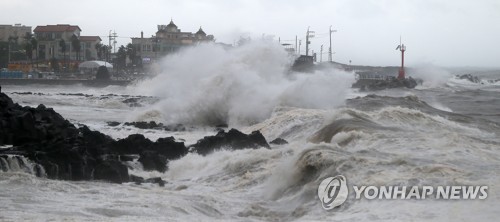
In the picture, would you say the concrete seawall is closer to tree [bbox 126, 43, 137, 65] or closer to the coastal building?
the coastal building

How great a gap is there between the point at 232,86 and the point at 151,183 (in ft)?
53.5

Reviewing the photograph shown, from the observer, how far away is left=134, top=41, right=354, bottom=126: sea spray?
85.9ft

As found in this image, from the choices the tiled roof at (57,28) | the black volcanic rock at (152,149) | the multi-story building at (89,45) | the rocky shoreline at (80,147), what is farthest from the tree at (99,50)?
the black volcanic rock at (152,149)

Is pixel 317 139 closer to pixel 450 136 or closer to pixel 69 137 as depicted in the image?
pixel 450 136

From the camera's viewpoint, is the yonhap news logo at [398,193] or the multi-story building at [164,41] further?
the multi-story building at [164,41]

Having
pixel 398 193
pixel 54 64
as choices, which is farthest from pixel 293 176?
pixel 54 64

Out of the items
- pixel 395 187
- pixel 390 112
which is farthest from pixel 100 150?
pixel 390 112

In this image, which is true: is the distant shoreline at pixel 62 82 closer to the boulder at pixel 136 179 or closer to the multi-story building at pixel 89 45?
the multi-story building at pixel 89 45

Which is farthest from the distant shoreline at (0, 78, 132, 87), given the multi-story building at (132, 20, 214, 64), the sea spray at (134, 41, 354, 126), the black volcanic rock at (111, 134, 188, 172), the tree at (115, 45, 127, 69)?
the black volcanic rock at (111, 134, 188, 172)

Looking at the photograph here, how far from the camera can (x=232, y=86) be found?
92.2 ft

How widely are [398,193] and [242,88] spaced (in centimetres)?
1933

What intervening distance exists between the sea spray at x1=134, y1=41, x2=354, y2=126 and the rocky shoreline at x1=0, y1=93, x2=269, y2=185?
9321 mm

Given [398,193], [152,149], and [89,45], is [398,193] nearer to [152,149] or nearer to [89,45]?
[152,149]

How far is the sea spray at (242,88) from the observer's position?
1031 inches
